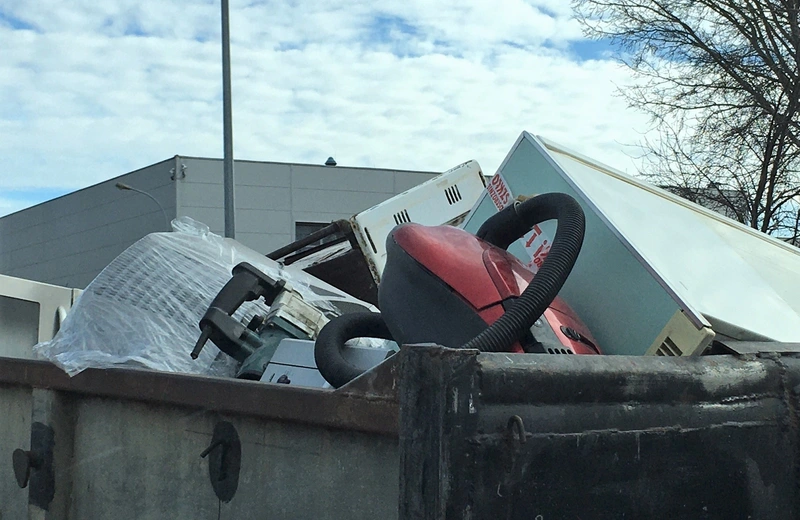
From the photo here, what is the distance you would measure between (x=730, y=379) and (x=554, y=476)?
1.50 ft

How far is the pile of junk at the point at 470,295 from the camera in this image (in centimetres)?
179

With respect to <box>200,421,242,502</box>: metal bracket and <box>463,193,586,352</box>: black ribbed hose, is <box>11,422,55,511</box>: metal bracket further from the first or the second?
<box>463,193,586,352</box>: black ribbed hose

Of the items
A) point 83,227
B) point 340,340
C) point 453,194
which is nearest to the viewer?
point 340,340

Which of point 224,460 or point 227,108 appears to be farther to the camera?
point 227,108

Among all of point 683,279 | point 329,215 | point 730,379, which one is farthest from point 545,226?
point 329,215

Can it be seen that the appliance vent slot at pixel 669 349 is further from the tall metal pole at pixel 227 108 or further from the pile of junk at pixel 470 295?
the tall metal pole at pixel 227 108

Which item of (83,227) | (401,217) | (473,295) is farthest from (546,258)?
(83,227)

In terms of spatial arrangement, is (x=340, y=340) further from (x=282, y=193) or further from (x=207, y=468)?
(x=282, y=193)

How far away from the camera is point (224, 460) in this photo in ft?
5.28

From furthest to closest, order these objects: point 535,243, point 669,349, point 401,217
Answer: point 401,217, point 535,243, point 669,349

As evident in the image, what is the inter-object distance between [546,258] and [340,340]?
20.9 inches

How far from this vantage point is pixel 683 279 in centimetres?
195

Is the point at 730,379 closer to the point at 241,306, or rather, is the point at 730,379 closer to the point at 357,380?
the point at 357,380

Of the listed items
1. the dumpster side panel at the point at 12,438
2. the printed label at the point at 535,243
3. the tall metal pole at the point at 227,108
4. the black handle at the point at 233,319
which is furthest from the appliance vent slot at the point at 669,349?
the tall metal pole at the point at 227,108
